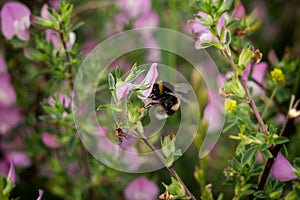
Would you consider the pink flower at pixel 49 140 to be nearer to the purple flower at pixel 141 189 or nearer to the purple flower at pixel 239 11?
the purple flower at pixel 141 189

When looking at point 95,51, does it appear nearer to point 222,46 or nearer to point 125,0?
point 222,46

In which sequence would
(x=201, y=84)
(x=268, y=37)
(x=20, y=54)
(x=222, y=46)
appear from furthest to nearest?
1. (x=268, y=37)
2. (x=20, y=54)
3. (x=201, y=84)
4. (x=222, y=46)

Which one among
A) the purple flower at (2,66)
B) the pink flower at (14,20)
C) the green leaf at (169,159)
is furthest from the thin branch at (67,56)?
the purple flower at (2,66)

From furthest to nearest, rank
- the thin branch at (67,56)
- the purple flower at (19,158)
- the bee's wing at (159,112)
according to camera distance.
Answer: the purple flower at (19,158)
the thin branch at (67,56)
the bee's wing at (159,112)

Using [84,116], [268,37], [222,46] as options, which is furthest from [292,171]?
[268,37]

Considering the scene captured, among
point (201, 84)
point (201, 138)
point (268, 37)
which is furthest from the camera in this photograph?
point (268, 37)

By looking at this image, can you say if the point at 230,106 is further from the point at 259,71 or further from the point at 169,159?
the point at 259,71

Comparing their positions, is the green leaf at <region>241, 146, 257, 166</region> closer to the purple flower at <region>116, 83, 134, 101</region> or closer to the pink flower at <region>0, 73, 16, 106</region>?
the purple flower at <region>116, 83, 134, 101</region>

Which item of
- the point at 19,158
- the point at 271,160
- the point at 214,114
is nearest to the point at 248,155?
the point at 271,160
